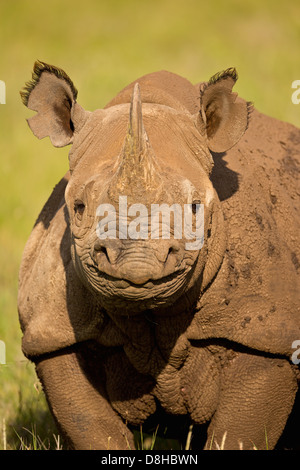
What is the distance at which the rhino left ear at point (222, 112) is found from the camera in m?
5.43

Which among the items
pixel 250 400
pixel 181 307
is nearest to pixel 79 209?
pixel 181 307

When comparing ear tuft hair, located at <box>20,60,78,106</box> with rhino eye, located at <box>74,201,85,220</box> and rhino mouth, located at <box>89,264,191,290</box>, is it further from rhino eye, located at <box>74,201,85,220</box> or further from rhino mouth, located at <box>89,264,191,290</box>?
rhino mouth, located at <box>89,264,191,290</box>

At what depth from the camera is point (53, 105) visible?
5.65 meters

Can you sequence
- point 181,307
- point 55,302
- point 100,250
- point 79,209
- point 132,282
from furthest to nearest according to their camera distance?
point 55,302 → point 181,307 → point 79,209 → point 100,250 → point 132,282

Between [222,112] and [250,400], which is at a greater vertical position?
[222,112]

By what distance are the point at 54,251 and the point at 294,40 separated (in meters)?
15.6

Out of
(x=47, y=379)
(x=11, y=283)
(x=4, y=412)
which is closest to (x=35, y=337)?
(x=47, y=379)

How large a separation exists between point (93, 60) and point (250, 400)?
14066 mm

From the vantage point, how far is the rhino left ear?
543 centimetres

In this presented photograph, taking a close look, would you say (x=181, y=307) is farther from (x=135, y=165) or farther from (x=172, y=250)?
(x=135, y=165)

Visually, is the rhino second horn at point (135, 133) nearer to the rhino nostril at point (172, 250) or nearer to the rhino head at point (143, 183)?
the rhino head at point (143, 183)

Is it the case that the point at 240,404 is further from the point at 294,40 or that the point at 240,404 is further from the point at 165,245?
the point at 294,40

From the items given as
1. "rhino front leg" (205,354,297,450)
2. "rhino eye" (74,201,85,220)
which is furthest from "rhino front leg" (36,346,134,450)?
"rhino eye" (74,201,85,220)
